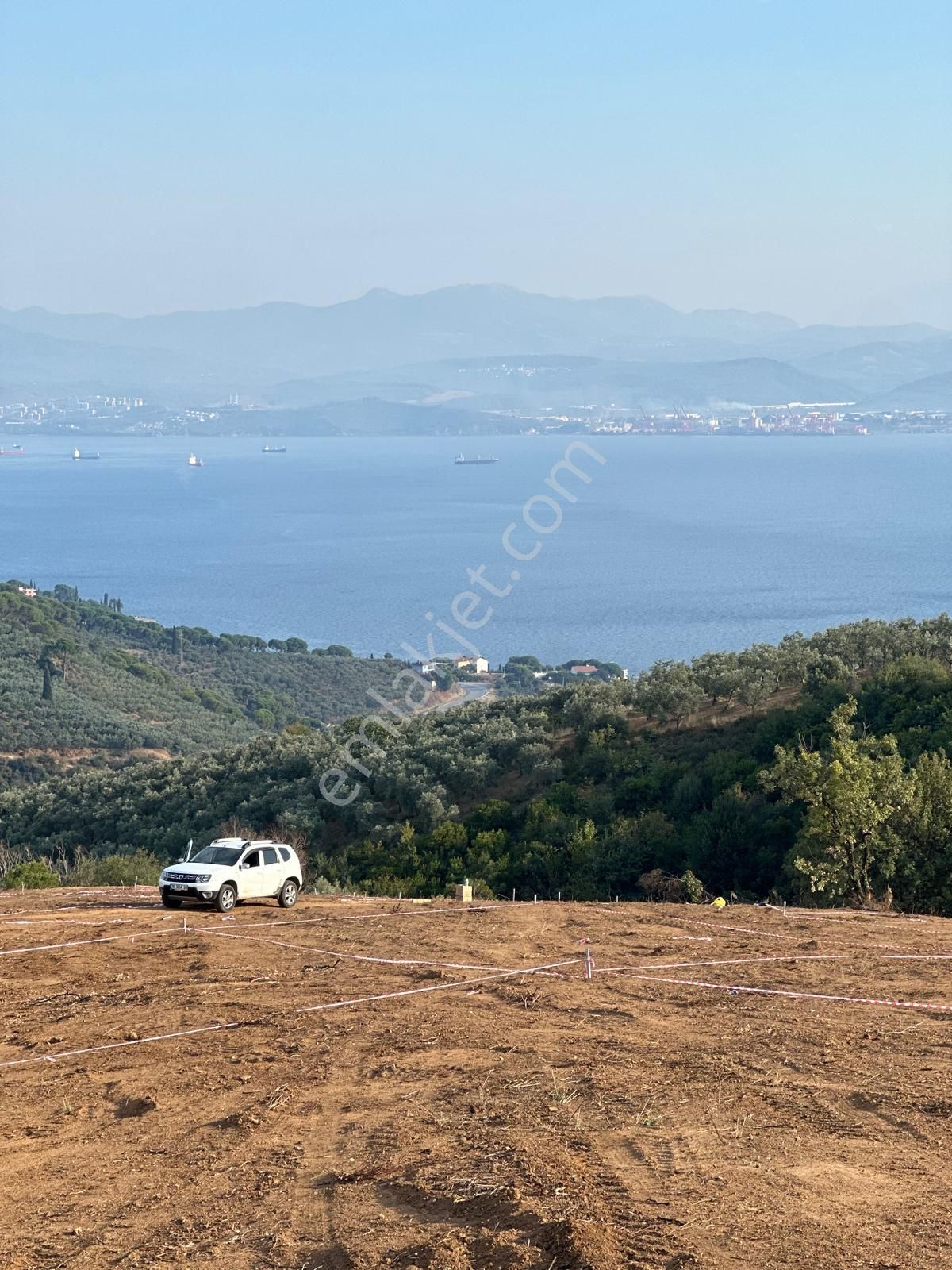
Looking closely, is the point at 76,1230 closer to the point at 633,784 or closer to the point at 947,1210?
the point at 947,1210

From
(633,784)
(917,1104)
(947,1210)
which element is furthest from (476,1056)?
(633,784)

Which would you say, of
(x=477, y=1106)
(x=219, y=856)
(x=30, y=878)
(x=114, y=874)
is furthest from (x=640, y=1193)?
(x=114, y=874)

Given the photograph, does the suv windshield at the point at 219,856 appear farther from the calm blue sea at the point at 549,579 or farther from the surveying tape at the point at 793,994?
the calm blue sea at the point at 549,579

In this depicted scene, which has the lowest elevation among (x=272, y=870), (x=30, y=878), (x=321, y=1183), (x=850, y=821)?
(x=30, y=878)

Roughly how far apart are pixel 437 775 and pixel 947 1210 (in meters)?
25.3

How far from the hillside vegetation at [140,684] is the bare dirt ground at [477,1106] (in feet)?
160

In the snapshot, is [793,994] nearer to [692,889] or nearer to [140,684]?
[692,889]

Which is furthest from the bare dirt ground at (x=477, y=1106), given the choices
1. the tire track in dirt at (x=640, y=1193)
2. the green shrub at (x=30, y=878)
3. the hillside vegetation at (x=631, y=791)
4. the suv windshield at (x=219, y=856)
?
the green shrub at (x=30, y=878)

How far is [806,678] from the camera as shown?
33.9 m

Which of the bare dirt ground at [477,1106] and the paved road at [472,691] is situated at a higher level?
the bare dirt ground at [477,1106]

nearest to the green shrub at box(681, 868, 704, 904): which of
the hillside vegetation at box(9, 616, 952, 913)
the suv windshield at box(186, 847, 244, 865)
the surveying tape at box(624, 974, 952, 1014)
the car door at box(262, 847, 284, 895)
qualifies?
the hillside vegetation at box(9, 616, 952, 913)

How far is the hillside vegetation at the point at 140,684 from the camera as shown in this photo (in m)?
68.1

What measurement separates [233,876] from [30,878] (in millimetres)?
7440

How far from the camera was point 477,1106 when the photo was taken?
9.61 metres
